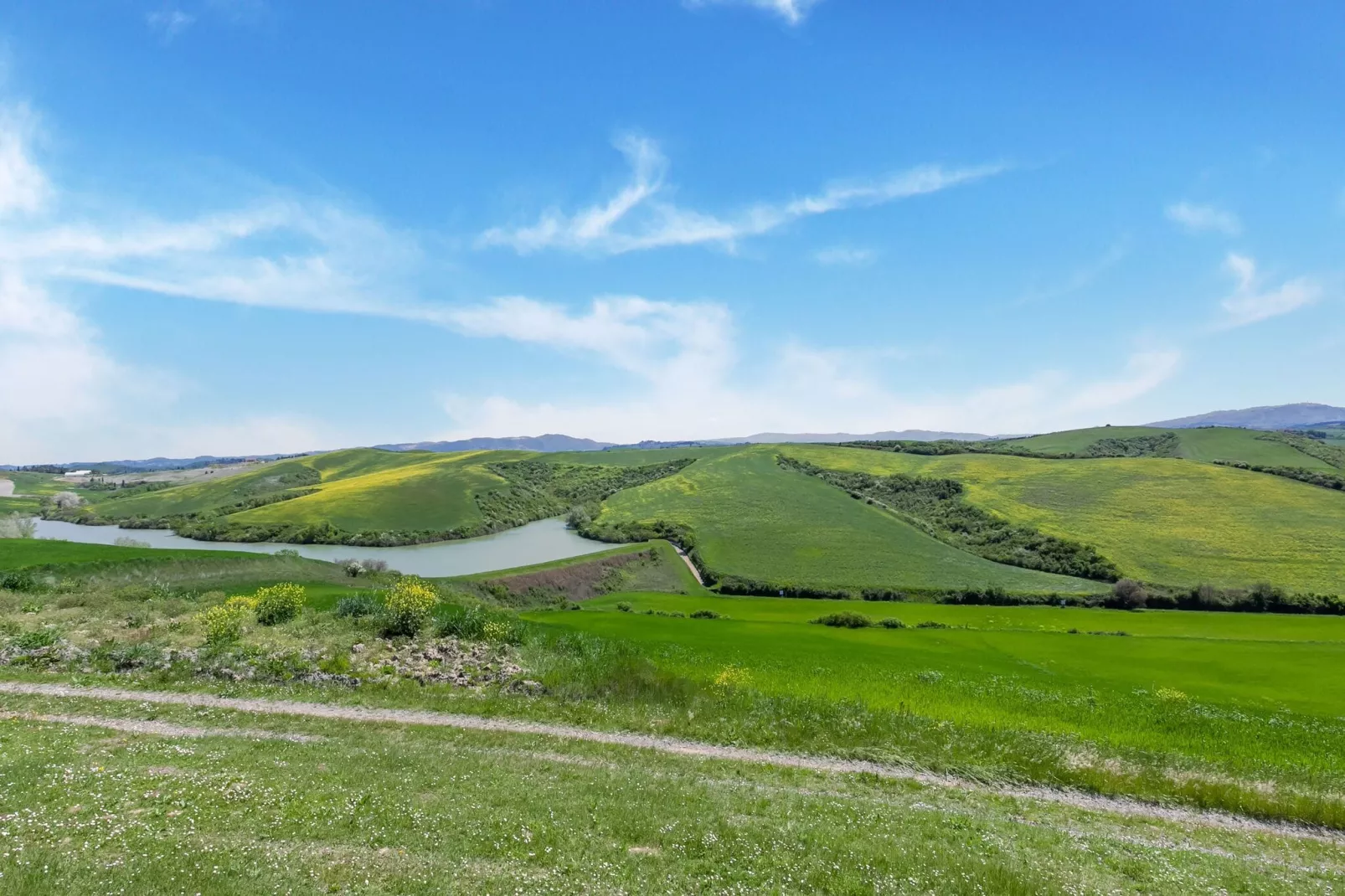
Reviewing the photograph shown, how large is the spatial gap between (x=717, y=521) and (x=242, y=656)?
273 feet

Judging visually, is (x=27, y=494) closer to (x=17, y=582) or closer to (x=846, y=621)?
(x=17, y=582)

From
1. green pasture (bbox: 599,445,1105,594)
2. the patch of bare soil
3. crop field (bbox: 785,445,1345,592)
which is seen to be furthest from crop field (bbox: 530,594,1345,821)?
green pasture (bbox: 599,445,1105,594)

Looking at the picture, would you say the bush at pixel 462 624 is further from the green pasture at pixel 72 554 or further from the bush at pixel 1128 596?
the bush at pixel 1128 596

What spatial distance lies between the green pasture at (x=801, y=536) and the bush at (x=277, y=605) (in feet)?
187

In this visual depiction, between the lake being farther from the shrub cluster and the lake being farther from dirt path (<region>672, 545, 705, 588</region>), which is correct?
the shrub cluster

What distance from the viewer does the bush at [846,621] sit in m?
49.4

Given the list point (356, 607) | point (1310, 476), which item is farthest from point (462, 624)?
point (1310, 476)

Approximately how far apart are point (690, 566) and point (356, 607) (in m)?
60.0

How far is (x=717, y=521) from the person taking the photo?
103250 millimetres

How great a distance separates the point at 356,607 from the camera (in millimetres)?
31938

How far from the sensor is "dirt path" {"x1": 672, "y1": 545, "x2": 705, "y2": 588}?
80750mm

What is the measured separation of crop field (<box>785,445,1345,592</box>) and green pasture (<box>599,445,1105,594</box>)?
14.4 meters

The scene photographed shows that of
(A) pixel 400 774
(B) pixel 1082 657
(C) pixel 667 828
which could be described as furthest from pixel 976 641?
(A) pixel 400 774

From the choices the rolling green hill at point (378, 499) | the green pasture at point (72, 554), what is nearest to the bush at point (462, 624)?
the green pasture at point (72, 554)
